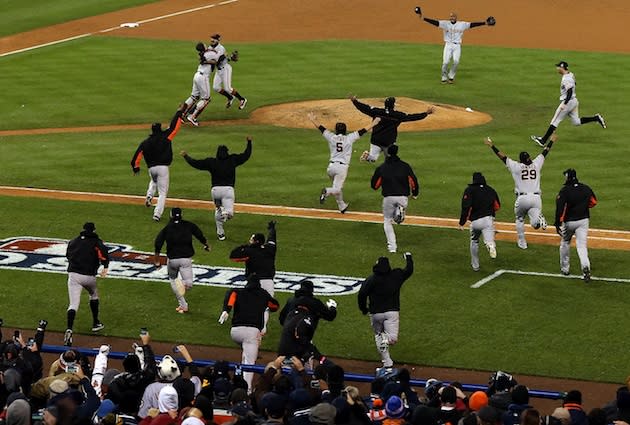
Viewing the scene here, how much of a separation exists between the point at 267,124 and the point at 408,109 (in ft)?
14.0

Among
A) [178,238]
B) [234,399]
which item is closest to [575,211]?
[178,238]

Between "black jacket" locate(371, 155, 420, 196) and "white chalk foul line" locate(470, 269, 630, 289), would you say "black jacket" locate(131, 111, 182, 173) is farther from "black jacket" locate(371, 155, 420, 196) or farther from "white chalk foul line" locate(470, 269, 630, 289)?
"white chalk foul line" locate(470, 269, 630, 289)

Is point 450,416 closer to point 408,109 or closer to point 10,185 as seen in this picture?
point 10,185

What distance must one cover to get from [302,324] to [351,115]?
67.2 ft

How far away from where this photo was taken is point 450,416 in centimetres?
1366

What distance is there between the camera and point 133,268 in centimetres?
2423

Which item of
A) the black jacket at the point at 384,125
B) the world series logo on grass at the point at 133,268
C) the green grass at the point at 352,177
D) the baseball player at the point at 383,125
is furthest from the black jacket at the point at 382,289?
the black jacket at the point at 384,125

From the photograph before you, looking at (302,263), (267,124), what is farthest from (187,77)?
(302,263)

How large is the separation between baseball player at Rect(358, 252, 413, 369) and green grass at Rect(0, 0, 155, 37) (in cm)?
3975

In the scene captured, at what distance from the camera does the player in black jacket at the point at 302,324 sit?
58.0ft

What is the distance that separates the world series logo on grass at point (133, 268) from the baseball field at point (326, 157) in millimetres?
237

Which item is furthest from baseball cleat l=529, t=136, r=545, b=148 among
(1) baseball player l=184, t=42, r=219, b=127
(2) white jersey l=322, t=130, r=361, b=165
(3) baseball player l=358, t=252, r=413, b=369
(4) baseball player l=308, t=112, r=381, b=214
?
(3) baseball player l=358, t=252, r=413, b=369

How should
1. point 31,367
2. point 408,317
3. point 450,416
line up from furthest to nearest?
point 408,317
point 31,367
point 450,416

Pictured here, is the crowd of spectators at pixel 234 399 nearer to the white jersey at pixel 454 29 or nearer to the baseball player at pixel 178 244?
the baseball player at pixel 178 244
